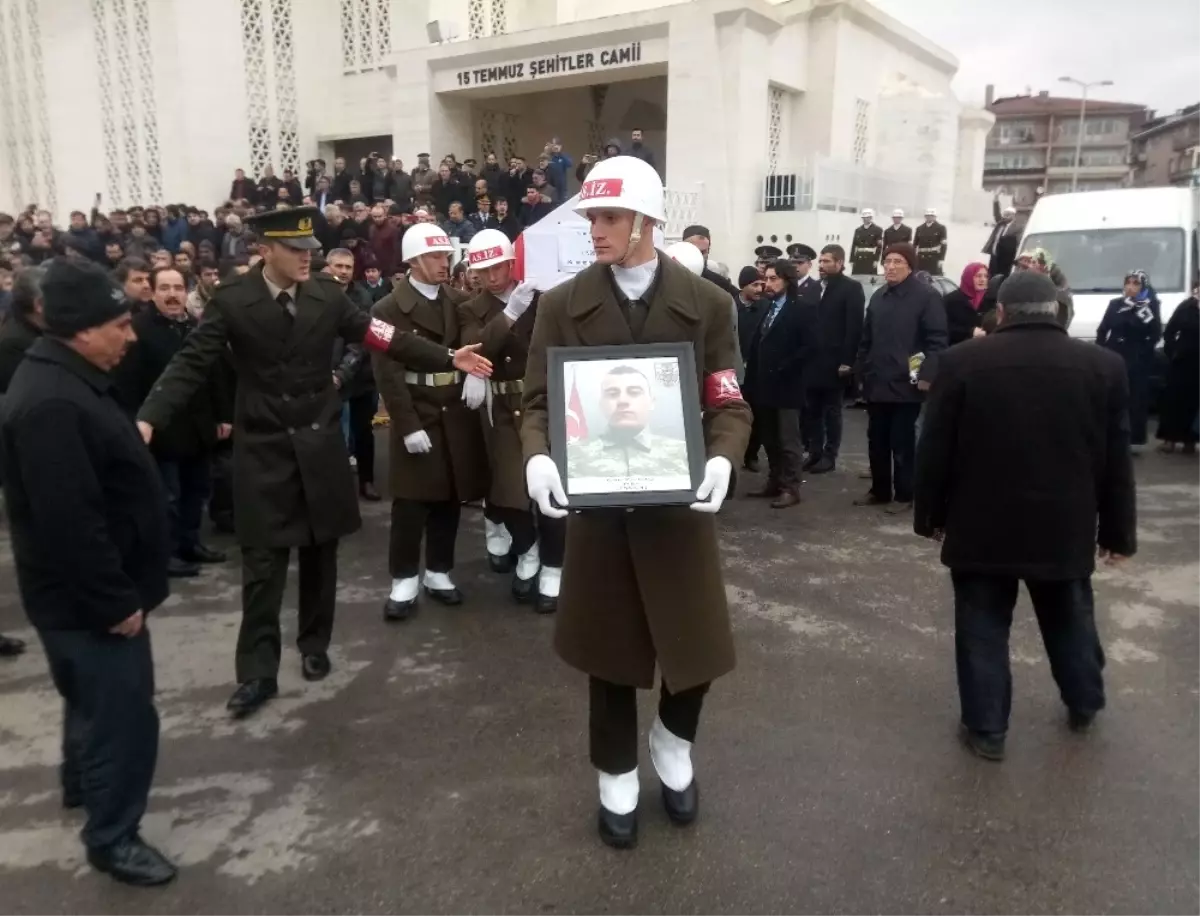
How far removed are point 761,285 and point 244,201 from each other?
13.5 meters

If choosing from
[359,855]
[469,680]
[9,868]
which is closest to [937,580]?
[469,680]

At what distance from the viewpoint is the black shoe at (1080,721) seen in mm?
3910

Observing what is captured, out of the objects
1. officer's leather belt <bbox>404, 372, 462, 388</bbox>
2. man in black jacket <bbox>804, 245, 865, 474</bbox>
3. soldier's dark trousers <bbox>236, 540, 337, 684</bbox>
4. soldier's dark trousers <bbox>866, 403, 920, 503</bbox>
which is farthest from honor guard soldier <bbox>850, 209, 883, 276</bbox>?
soldier's dark trousers <bbox>236, 540, 337, 684</bbox>

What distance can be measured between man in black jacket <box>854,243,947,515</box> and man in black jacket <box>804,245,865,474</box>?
26.2 inches

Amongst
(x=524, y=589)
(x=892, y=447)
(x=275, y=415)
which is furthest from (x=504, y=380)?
(x=892, y=447)

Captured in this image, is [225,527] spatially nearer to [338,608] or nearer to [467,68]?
[338,608]

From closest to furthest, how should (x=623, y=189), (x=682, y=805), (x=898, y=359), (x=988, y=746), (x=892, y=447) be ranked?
(x=623, y=189) → (x=682, y=805) → (x=988, y=746) → (x=898, y=359) → (x=892, y=447)

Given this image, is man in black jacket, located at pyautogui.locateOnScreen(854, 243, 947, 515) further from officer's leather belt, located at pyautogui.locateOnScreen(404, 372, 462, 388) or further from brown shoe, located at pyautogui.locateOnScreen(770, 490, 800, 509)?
officer's leather belt, located at pyautogui.locateOnScreen(404, 372, 462, 388)

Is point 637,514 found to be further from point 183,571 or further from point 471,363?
point 183,571

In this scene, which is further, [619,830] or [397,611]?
[397,611]

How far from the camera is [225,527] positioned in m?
7.01

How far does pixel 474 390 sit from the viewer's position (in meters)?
5.12

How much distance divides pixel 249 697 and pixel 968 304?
7.73 metres

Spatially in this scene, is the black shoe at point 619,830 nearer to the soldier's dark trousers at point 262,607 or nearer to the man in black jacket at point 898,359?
the soldier's dark trousers at point 262,607
